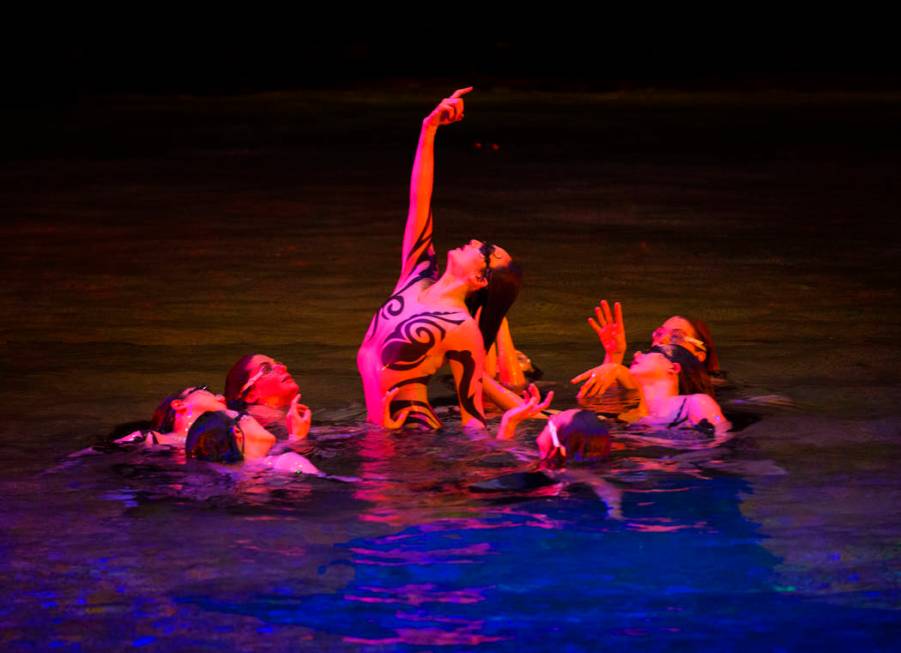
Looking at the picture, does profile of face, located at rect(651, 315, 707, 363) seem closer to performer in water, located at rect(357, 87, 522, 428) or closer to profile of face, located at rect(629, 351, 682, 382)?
profile of face, located at rect(629, 351, 682, 382)

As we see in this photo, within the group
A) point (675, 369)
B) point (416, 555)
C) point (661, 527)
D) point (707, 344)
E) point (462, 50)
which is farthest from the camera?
point (462, 50)

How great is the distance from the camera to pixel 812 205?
1952cm

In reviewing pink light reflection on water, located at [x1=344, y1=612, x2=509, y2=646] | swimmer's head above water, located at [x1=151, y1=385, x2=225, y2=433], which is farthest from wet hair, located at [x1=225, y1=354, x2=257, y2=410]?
pink light reflection on water, located at [x1=344, y1=612, x2=509, y2=646]

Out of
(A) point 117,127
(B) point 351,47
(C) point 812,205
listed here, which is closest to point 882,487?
(C) point 812,205

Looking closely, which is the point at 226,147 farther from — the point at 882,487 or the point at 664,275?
the point at 882,487

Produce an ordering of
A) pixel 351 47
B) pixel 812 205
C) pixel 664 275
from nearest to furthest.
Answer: pixel 664 275
pixel 812 205
pixel 351 47

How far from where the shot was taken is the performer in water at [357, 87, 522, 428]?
851cm

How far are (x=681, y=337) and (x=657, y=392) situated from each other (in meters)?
0.61

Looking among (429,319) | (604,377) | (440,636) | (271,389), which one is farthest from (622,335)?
(440,636)

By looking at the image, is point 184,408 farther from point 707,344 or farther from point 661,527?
point 707,344

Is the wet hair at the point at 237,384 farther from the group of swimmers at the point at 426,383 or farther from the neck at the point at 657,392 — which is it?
the neck at the point at 657,392

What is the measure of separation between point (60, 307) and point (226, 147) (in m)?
13.6

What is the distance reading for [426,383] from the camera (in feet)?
28.5

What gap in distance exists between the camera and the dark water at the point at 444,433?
Answer: 6.16 m
